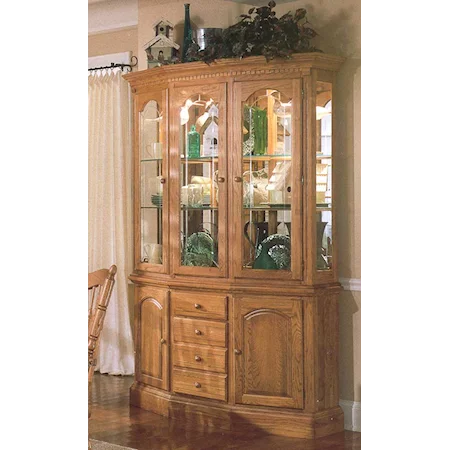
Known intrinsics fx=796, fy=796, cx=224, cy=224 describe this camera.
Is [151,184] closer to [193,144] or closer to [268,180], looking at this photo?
[193,144]

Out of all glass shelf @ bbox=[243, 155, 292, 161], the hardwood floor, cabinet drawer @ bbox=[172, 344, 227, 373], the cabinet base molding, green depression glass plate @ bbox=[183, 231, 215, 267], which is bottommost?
the hardwood floor

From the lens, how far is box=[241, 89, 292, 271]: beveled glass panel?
402cm

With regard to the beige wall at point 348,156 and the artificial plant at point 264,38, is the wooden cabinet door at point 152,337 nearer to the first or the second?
the beige wall at point 348,156

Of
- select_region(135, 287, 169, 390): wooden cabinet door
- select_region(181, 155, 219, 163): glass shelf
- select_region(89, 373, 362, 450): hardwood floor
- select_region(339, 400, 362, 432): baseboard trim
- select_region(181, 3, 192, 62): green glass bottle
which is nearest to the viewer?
select_region(89, 373, 362, 450): hardwood floor

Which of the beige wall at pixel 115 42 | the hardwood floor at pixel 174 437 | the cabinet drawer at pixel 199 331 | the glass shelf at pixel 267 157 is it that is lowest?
the hardwood floor at pixel 174 437

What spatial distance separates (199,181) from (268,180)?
41cm

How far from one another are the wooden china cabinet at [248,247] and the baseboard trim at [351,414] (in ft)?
0.26

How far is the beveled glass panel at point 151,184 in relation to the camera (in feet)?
14.6

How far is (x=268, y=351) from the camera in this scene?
4.04 metres

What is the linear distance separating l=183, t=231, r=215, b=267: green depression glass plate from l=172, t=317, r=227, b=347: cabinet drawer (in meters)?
0.31

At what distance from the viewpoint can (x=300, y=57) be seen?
12.8 ft

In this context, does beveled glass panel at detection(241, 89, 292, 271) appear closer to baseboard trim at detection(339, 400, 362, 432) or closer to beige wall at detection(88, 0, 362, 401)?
beige wall at detection(88, 0, 362, 401)

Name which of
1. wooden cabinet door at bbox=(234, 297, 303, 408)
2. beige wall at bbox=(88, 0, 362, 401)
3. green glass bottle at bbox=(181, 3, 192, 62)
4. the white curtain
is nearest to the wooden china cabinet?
wooden cabinet door at bbox=(234, 297, 303, 408)

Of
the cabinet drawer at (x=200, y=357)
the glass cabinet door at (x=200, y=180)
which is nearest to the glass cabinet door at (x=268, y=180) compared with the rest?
the glass cabinet door at (x=200, y=180)
